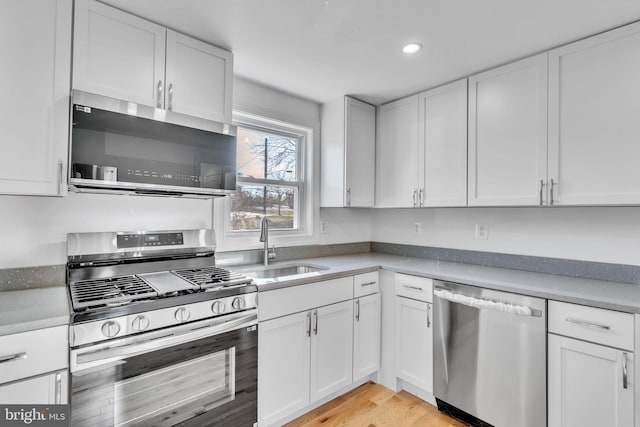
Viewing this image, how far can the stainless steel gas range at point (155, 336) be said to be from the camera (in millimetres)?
1226

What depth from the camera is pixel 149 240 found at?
6.03ft

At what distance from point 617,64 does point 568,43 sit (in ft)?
0.91

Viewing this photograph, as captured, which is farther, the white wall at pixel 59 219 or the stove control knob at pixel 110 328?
the white wall at pixel 59 219

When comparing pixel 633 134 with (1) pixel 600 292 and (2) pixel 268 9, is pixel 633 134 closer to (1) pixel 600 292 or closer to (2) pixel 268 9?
(1) pixel 600 292

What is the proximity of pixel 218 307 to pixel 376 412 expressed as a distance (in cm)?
133

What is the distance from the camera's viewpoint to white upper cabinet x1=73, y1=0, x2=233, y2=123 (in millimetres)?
1475

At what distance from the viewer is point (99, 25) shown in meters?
1.50

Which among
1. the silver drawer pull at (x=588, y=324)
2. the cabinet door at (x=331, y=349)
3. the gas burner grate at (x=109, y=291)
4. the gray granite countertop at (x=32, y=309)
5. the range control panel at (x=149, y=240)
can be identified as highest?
the range control panel at (x=149, y=240)

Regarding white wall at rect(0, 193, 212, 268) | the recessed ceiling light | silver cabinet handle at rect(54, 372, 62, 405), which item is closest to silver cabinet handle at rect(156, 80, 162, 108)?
white wall at rect(0, 193, 212, 268)

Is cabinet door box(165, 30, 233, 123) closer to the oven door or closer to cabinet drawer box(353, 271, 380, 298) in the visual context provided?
the oven door

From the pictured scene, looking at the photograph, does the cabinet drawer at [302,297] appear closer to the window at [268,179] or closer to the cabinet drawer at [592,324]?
the window at [268,179]

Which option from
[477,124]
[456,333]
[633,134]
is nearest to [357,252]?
[456,333]

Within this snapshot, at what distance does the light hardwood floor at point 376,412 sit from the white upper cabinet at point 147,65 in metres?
1.97

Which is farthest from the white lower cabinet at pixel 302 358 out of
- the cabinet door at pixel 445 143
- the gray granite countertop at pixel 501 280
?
the cabinet door at pixel 445 143
